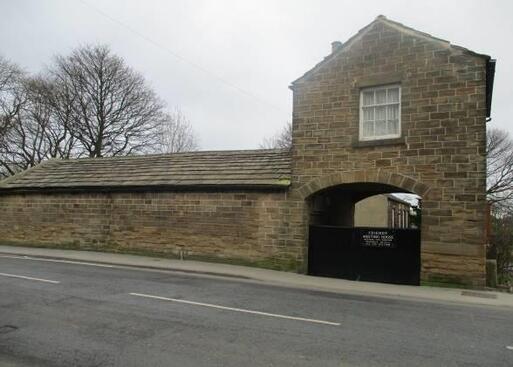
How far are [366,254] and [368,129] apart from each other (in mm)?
3832

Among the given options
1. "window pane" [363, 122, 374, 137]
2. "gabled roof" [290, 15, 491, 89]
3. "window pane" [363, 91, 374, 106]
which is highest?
"gabled roof" [290, 15, 491, 89]

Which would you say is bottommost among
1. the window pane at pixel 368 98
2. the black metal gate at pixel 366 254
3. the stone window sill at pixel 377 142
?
the black metal gate at pixel 366 254

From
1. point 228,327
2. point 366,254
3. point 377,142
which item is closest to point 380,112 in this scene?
point 377,142

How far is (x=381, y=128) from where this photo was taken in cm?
1399

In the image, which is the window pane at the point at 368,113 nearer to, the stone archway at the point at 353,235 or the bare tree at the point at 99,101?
the stone archway at the point at 353,235

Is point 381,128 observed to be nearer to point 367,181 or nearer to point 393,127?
point 393,127

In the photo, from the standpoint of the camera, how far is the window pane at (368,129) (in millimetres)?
14079

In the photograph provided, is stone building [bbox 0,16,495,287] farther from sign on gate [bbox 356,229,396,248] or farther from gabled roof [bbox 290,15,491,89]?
sign on gate [bbox 356,229,396,248]

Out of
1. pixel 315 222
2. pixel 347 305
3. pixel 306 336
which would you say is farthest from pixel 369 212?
pixel 306 336

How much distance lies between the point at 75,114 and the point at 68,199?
2297cm

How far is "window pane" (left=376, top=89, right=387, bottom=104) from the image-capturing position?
14047mm

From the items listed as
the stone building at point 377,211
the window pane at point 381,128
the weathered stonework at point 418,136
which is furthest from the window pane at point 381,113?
the stone building at point 377,211

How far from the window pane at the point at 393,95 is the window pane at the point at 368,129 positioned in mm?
903

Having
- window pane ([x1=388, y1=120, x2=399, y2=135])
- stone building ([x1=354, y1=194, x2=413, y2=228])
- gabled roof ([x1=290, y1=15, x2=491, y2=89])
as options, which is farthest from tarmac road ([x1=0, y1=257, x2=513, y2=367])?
stone building ([x1=354, y1=194, x2=413, y2=228])
